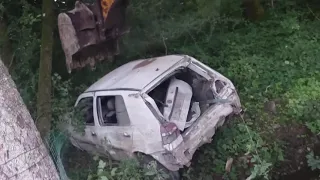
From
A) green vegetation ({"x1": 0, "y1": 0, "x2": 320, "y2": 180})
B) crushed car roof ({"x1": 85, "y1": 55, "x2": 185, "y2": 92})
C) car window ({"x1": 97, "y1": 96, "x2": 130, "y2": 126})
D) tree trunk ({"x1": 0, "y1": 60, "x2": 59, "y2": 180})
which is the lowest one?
green vegetation ({"x1": 0, "y1": 0, "x2": 320, "y2": 180})

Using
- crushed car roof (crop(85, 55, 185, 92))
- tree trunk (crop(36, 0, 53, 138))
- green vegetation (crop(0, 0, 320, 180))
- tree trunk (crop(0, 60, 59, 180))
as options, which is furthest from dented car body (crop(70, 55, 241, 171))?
tree trunk (crop(0, 60, 59, 180))

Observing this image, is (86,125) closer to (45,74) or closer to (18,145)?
(45,74)

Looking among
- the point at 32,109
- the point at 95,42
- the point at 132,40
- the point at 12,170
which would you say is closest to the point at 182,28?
the point at 132,40

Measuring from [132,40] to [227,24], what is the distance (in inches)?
83.3

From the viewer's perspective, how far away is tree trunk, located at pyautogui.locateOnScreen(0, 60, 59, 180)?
3.50m

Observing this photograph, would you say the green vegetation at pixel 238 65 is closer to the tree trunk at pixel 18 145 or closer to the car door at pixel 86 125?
the car door at pixel 86 125

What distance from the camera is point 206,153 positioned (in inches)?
285

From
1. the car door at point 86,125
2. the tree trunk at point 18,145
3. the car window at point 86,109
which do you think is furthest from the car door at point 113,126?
the tree trunk at point 18,145

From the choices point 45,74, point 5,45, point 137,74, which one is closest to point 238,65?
point 137,74

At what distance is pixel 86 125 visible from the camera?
7.25 m

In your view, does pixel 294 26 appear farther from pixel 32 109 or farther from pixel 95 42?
pixel 32 109

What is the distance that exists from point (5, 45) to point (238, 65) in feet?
13.1

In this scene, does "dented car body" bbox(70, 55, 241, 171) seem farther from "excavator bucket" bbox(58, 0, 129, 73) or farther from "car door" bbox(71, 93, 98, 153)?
"excavator bucket" bbox(58, 0, 129, 73)

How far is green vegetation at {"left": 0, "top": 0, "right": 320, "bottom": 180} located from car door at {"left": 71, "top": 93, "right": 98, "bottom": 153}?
0.24 metres
